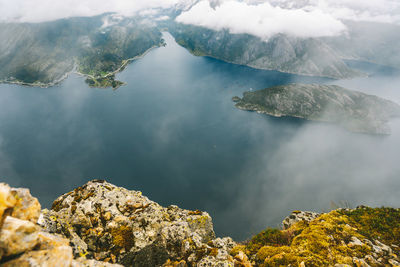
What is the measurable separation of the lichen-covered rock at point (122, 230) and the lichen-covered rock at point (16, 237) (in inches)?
360

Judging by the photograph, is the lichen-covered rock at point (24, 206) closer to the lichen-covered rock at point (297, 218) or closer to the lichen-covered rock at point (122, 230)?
the lichen-covered rock at point (122, 230)

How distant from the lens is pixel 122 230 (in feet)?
84.3

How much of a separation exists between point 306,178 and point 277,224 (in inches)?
2666

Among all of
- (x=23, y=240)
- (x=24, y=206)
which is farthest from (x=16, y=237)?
(x=24, y=206)

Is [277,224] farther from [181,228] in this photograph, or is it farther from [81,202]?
[81,202]

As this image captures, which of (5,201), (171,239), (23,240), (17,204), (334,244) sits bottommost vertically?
(334,244)

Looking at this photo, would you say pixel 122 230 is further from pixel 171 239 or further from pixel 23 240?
pixel 23 240

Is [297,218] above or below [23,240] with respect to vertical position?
below

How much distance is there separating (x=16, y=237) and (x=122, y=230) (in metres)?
16.2

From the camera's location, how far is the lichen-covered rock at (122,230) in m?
23.2

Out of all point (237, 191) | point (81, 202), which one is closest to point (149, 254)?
point (81, 202)

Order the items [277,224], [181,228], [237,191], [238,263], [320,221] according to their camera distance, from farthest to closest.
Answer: [237,191], [277,224], [320,221], [181,228], [238,263]

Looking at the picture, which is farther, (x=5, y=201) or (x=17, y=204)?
(x=17, y=204)

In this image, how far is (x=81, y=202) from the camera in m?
28.0
